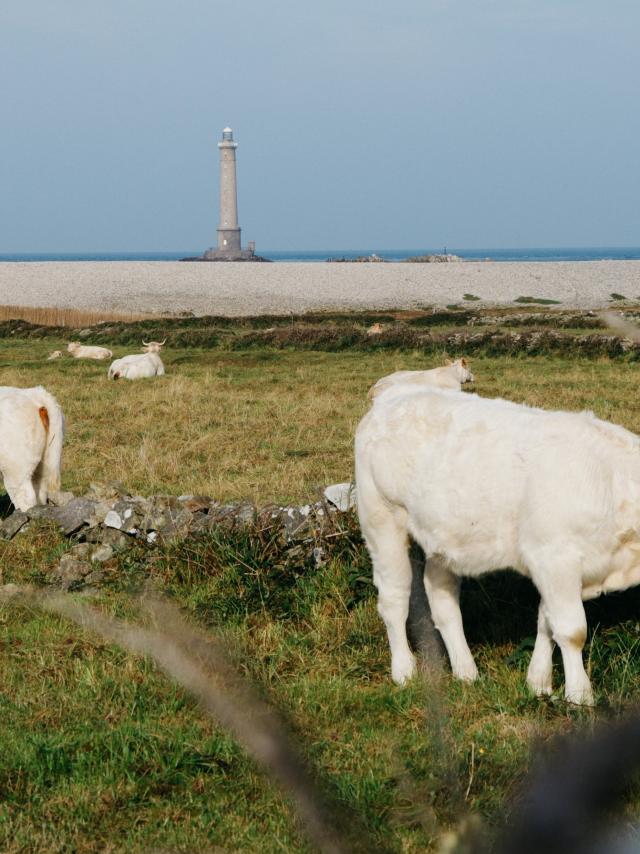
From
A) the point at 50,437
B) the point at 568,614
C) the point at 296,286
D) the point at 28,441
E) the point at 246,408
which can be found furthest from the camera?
A: the point at 296,286

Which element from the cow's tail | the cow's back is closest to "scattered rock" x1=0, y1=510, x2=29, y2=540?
the cow's tail

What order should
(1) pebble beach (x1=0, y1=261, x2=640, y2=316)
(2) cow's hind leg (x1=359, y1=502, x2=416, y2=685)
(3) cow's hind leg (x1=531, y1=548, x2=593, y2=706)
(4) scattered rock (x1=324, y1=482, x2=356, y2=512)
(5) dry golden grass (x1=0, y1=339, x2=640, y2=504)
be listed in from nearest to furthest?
(3) cow's hind leg (x1=531, y1=548, x2=593, y2=706) < (2) cow's hind leg (x1=359, y1=502, x2=416, y2=685) < (4) scattered rock (x1=324, y1=482, x2=356, y2=512) < (5) dry golden grass (x1=0, y1=339, x2=640, y2=504) < (1) pebble beach (x1=0, y1=261, x2=640, y2=316)

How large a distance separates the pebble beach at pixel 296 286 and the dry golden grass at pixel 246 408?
101ft

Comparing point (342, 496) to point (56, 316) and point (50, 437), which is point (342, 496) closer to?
point (50, 437)

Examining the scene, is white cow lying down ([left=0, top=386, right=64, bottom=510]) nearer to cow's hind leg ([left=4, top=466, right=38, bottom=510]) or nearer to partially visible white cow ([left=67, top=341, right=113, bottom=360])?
cow's hind leg ([left=4, top=466, right=38, bottom=510])

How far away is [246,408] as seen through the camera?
18.5m

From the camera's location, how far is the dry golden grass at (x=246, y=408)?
505 inches

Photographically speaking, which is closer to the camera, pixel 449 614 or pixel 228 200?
pixel 449 614

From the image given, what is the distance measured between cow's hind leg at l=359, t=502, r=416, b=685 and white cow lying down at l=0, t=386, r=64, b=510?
4.88m

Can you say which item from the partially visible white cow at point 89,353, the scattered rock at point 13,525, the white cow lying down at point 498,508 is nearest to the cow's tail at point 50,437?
the scattered rock at point 13,525

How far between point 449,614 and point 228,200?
418ft

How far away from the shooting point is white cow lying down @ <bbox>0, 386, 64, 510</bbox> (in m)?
10.2

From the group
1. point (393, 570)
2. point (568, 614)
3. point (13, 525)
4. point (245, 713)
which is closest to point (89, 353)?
point (13, 525)

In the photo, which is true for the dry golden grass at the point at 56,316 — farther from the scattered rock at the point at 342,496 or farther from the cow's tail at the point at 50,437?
the scattered rock at the point at 342,496
